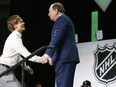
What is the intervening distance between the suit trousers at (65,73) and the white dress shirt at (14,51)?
0.33 meters

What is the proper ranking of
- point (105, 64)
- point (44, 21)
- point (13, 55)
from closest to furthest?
point (13, 55) < point (105, 64) < point (44, 21)

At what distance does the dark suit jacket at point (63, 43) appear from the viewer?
13.6 feet

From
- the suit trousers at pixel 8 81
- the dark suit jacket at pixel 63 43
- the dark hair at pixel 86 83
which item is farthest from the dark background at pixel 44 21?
the suit trousers at pixel 8 81

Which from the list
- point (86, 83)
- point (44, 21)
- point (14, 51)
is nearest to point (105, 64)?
point (86, 83)

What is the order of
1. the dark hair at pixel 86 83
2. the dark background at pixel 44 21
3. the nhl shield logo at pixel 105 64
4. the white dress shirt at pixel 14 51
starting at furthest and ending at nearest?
the dark background at pixel 44 21 → the nhl shield logo at pixel 105 64 → the dark hair at pixel 86 83 → the white dress shirt at pixel 14 51

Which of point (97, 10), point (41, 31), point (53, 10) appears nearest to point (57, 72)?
point (53, 10)

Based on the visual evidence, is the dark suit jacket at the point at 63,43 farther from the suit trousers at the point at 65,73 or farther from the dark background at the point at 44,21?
the dark background at the point at 44,21

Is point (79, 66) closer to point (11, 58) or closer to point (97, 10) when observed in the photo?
point (97, 10)

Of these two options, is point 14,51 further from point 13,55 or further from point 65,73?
point 65,73

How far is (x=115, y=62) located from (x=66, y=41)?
312 centimetres

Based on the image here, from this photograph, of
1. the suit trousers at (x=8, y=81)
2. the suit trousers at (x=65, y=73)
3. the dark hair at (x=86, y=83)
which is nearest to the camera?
the suit trousers at (x=65, y=73)

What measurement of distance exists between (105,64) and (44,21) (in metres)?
1.84

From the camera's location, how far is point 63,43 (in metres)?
4.21

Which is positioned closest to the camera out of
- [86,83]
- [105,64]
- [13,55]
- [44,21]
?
[13,55]
